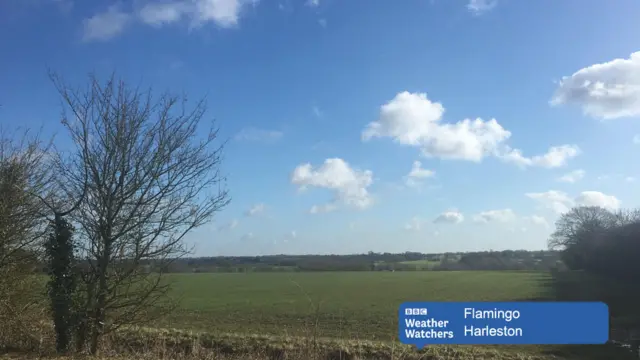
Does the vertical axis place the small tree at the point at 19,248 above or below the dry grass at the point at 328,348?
above

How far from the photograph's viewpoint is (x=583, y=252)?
197 feet

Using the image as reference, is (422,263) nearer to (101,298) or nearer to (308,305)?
(308,305)

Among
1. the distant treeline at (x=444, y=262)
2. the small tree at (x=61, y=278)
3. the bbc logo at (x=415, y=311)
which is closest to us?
the small tree at (x=61, y=278)

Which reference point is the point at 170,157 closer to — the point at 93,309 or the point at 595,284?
the point at 93,309

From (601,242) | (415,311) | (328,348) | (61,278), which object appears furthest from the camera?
(601,242)

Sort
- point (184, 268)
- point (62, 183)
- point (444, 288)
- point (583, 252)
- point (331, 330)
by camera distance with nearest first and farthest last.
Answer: point (62, 183) < point (184, 268) < point (331, 330) < point (444, 288) < point (583, 252)

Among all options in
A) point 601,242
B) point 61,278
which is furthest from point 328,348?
point 601,242

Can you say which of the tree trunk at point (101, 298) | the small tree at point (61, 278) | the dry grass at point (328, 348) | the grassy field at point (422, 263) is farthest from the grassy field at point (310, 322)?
the grassy field at point (422, 263)

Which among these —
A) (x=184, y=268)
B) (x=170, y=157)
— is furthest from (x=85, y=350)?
(x=170, y=157)

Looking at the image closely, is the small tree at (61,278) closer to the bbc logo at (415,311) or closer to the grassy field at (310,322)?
the grassy field at (310,322)

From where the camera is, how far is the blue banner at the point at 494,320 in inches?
519

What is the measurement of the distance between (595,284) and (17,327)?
170 feet

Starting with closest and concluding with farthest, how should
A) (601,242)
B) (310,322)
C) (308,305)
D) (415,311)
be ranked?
(415,311) → (308,305) → (310,322) → (601,242)

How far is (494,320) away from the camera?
1395 centimetres
